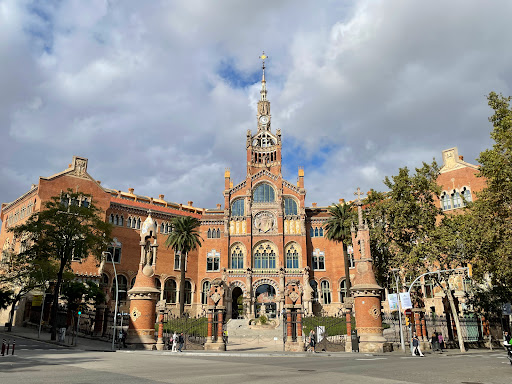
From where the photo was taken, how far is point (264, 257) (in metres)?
59.4

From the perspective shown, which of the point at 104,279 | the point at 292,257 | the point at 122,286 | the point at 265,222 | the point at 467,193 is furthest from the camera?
the point at 265,222

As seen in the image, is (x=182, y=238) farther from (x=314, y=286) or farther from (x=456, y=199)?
(x=456, y=199)

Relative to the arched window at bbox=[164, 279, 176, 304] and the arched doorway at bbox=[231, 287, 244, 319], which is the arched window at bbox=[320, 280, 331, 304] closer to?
the arched doorway at bbox=[231, 287, 244, 319]

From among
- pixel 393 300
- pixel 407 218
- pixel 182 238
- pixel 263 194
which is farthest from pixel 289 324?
pixel 263 194

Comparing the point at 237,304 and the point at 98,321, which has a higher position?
the point at 237,304

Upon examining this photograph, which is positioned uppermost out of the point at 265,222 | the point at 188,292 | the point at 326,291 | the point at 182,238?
the point at 265,222

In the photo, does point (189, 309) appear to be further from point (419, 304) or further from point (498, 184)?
point (498, 184)

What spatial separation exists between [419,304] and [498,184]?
12143mm

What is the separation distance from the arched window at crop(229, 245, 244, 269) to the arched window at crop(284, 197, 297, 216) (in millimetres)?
8795

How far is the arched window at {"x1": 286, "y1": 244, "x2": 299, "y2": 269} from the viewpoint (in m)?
58.9

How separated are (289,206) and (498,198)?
38.3m

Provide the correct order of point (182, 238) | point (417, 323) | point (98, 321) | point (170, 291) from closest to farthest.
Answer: point (417, 323)
point (98, 321)
point (182, 238)
point (170, 291)

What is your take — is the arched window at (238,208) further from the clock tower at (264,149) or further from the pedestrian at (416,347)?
the pedestrian at (416,347)

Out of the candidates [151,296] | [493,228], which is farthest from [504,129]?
[151,296]
